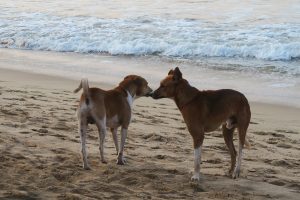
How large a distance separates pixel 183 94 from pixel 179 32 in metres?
12.7

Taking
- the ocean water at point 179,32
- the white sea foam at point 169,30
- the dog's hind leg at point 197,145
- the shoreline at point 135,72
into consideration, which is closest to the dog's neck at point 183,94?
the dog's hind leg at point 197,145

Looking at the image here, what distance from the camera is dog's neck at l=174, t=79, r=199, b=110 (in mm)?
5840

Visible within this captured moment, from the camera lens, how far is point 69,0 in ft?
94.9

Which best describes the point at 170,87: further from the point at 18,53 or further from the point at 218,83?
the point at 18,53

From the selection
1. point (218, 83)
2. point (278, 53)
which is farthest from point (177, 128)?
point (278, 53)

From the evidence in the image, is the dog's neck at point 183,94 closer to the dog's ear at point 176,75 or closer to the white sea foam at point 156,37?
the dog's ear at point 176,75

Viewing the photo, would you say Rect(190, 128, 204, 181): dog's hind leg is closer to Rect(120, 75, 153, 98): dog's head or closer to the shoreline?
Rect(120, 75, 153, 98): dog's head

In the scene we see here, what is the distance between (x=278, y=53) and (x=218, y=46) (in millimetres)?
1838

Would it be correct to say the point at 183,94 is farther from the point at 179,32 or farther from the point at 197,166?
the point at 179,32

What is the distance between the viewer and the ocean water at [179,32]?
1466 cm

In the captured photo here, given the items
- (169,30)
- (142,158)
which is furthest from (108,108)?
(169,30)

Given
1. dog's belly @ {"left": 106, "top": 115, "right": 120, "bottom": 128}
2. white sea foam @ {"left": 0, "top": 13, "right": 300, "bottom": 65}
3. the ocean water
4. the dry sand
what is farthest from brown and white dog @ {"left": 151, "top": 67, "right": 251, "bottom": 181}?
white sea foam @ {"left": 0, "top": 13, "right": 300, "bottom": 65}

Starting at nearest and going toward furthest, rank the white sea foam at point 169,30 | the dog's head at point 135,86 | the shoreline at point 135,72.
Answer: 1. the dog's head at point 135,86
2. the shoreline at point 135,72
3. the white sea foam at point 169,30

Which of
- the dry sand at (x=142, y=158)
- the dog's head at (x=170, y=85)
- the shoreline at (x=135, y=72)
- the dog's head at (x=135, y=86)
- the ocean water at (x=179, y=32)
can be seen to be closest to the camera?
the dry sand at (x=142, y=158)
